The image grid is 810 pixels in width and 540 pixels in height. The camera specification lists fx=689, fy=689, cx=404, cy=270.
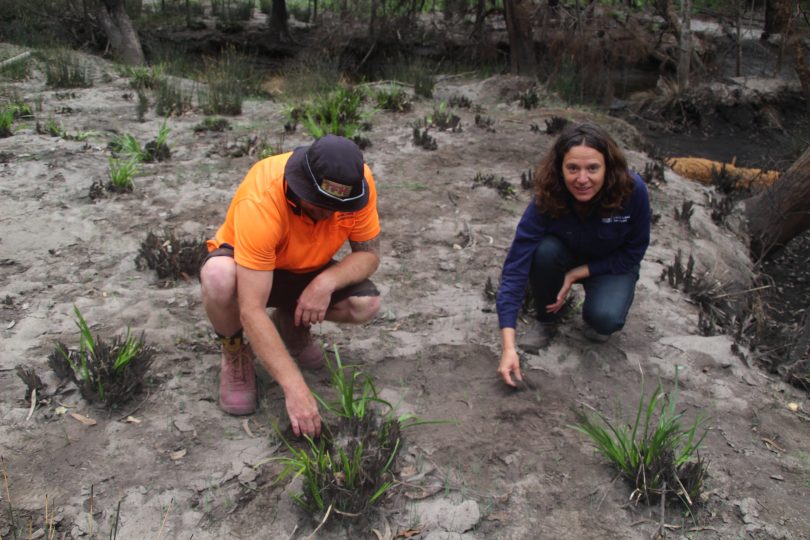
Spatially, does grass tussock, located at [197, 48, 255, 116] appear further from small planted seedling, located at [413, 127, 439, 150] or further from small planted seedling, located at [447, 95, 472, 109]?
small planted seedling, located at [447, 95, 472, 109]

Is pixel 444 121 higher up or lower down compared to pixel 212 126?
higher up

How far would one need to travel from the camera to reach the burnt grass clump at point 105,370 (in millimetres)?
3148

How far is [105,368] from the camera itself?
10.3 ft

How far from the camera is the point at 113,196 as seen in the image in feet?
18.5

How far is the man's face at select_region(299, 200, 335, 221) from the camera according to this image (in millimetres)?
2839

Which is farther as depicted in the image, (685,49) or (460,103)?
(685,49)

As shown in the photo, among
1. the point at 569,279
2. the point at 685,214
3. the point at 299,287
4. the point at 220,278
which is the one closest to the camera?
the point at 220,278

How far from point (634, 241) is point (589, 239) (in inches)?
9.7

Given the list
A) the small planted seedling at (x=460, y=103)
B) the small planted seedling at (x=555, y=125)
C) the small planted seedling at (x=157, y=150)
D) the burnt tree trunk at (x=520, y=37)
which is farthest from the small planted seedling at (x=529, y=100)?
the small planted seedling at (x=157, y=150)

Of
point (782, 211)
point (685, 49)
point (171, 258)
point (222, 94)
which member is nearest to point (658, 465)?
point (171, 258)

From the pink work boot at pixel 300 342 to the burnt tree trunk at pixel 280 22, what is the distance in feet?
48.4

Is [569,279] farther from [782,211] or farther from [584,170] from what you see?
[782,211]

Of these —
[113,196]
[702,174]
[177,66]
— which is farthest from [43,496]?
[177,66]

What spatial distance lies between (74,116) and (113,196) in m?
2.51
